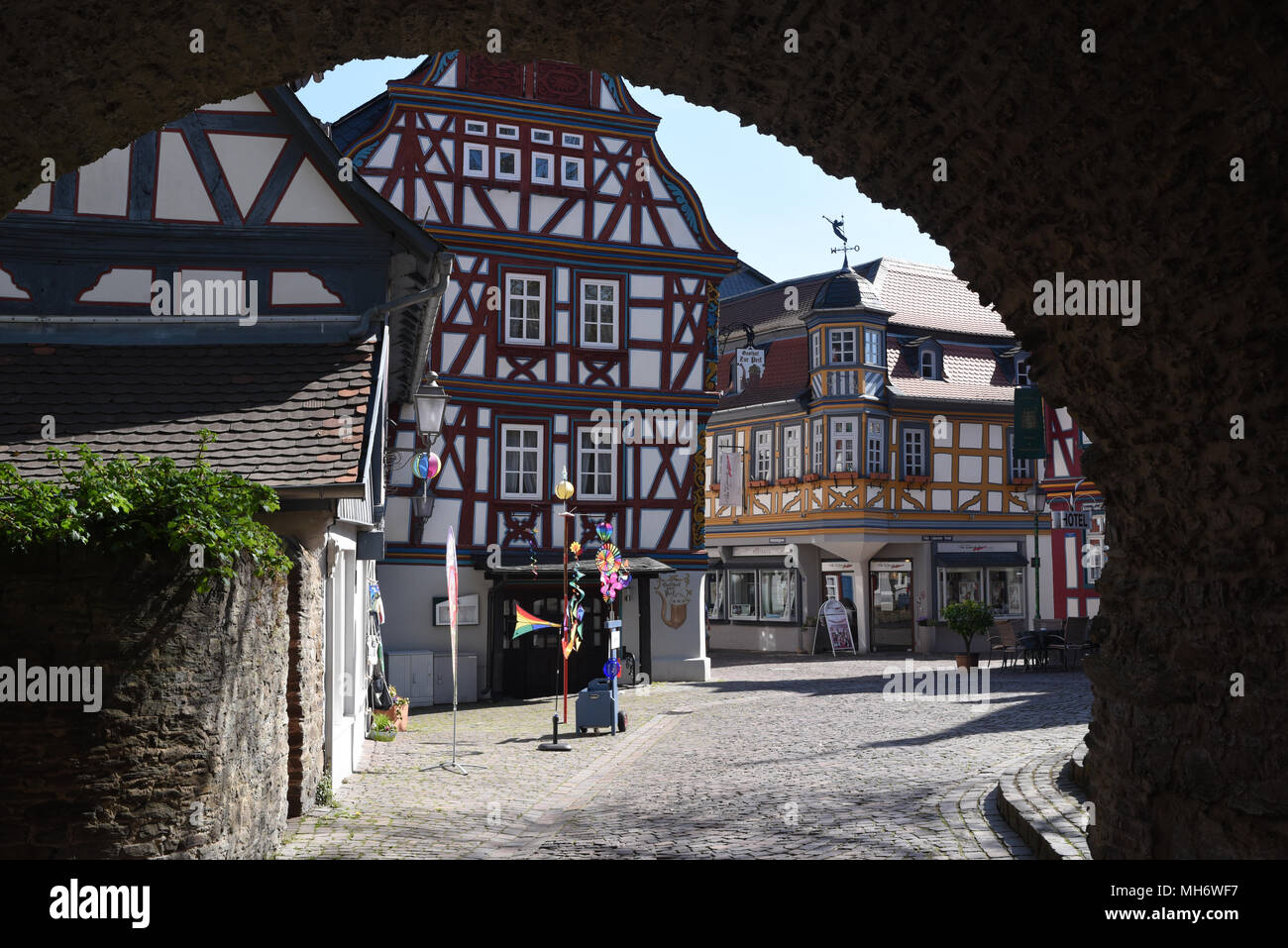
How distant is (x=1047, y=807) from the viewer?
7785 mm

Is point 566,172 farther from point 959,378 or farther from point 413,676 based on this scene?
point 959,378

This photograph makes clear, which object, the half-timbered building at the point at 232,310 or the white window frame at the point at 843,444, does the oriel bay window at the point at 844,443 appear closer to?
the white window frame at the point at 843,444

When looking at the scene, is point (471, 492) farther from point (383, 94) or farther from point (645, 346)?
point (383, 94)

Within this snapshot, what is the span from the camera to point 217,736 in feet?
19.9

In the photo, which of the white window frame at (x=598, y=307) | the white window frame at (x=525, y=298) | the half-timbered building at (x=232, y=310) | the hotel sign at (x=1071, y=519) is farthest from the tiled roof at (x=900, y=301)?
the half-timbered building at (x=232, y=310)

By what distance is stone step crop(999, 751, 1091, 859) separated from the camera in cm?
672

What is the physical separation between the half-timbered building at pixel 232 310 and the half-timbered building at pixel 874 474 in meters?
20.9

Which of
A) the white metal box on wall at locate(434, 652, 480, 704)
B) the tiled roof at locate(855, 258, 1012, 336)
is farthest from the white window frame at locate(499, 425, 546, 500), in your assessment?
the tiled roof at locate(855, 258, 1012, 336)

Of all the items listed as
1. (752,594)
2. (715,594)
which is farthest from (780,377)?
(715,594)

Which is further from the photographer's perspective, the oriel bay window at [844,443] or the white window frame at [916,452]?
the white window frame at [916,452]

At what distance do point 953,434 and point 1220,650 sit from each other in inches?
1139

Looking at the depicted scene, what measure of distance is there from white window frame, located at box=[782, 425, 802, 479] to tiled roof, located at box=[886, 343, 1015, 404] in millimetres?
2859

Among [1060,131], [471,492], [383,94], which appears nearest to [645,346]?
[471,492]

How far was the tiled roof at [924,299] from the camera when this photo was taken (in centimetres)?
3244
